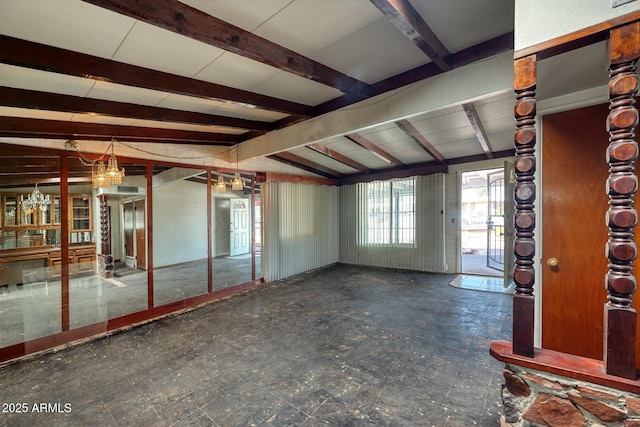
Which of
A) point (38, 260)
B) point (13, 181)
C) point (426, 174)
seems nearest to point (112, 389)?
point (38, 260)

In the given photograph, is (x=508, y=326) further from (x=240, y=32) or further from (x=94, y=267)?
(x=94, y=267)

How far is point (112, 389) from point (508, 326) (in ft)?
14.3

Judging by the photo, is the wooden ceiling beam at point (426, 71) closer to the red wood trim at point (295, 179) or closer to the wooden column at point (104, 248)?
the red wood trim at point (295, 179)

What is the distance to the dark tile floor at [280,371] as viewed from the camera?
2.01 m

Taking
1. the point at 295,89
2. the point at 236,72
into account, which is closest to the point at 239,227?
the point at 295,89

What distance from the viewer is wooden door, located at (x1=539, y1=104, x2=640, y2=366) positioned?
79.4 inches

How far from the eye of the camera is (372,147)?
197 inches

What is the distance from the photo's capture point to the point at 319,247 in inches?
284

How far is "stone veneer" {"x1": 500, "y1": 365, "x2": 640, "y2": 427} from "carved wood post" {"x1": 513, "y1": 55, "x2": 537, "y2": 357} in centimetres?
14

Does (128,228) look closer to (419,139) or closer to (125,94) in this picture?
(125,94)

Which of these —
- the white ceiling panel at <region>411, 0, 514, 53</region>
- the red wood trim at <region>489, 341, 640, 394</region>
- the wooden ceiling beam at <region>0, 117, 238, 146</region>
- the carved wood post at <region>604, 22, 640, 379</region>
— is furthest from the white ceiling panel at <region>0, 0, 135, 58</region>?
the red wood trim at <region>489, 341, 640, 394</region>

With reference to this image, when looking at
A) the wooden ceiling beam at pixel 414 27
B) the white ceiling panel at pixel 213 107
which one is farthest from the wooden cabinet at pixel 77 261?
the wooden ceiling beam at pixel 414 27

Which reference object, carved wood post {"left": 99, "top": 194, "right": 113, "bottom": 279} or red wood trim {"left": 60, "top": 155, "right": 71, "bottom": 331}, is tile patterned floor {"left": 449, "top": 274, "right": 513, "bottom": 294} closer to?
red wood trim {"left": 60, "top": 155, "right": 71, "bottom": 331}

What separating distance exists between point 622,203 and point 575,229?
118 cm
